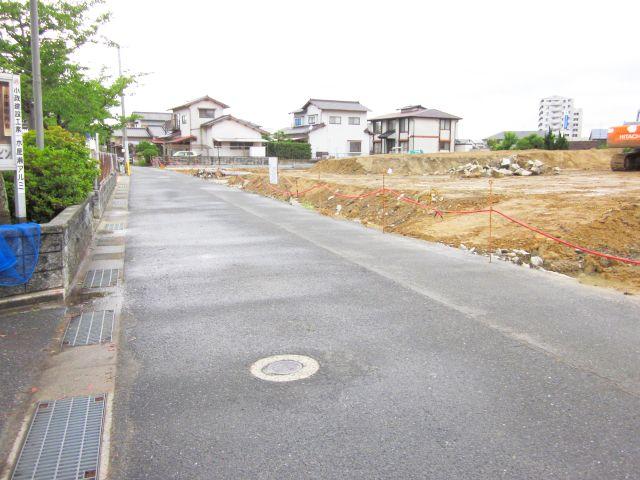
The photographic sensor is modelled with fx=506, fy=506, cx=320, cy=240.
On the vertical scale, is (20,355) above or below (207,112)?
below

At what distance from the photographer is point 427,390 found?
431 centimetres

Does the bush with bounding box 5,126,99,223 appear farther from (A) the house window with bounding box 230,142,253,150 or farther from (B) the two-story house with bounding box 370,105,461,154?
(B) the two-story house with bounding box 370,105,461,154

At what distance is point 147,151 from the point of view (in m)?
62.5

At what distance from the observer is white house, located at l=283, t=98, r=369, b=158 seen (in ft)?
214

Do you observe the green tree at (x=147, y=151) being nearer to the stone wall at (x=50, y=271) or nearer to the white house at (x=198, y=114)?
the white house at (x=198, y=114)

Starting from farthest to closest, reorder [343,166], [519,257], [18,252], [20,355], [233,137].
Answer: [233,137]
[343,166]
[519,257]
[18,252]
[20,355]

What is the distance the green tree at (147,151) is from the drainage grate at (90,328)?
194ft

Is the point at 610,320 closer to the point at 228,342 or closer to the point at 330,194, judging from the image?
the point at 228,342

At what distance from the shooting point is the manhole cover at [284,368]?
4.56m

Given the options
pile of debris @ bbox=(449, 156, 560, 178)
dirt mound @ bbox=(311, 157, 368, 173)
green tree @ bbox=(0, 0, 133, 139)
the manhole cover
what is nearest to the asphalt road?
the manhole cover

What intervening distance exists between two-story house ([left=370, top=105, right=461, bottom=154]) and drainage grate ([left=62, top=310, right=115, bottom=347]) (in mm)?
60636

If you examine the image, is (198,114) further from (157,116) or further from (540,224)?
(540,224)

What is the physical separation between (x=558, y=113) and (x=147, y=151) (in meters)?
145

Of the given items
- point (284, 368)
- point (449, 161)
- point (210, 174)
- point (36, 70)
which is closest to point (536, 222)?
point (284, 368)
